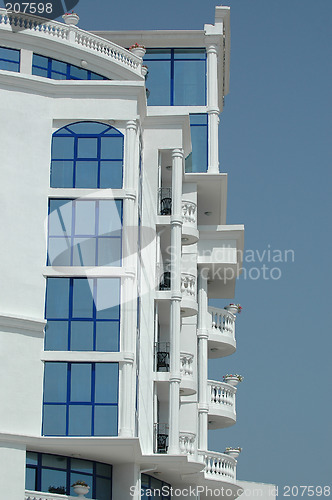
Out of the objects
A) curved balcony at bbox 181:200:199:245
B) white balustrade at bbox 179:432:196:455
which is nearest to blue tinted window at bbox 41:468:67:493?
white balustrade at bbox 179:432:196:455

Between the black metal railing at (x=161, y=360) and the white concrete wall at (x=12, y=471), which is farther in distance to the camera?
the black metal railing at (x=161, y=360)

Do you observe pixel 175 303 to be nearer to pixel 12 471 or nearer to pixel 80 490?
pixel 80 490

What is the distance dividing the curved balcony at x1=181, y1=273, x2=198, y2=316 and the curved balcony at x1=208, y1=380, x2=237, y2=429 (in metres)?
4.13

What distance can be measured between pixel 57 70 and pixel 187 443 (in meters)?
14.6

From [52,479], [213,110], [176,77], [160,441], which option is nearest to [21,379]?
[52,479]

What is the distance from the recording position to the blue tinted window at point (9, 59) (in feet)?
132

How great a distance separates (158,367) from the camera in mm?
41375

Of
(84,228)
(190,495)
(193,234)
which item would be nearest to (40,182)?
(84,228)

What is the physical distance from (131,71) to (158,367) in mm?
11400

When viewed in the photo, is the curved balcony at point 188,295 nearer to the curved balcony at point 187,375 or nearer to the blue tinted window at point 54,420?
the curved balcony at point 187,375

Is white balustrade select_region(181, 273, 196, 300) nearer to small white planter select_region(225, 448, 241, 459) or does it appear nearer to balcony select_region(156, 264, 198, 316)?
balcony select_region(156, 264, 198, 316)

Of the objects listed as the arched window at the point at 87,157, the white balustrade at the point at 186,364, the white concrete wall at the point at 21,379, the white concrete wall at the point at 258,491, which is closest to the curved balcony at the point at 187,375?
the white balustrade at the point at 186,364

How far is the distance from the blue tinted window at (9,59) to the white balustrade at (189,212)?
8.98 metres

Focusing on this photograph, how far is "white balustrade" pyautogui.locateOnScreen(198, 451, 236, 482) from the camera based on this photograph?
144ft
